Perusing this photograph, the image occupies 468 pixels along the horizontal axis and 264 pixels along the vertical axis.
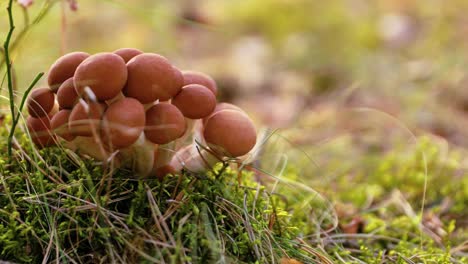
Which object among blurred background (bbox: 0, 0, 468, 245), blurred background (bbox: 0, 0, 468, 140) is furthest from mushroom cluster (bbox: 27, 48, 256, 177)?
blurred background (bbox: 0, 0, 468, 140)

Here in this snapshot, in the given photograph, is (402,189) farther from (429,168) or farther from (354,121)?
(354,121)

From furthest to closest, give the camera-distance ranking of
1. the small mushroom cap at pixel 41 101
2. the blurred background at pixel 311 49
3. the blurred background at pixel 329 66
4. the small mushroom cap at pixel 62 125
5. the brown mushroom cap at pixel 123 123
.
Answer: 1. the blurred background at pixel 311 49
2. the blurred background at pixel 329 66
3. the small mushroom cap at pixel 41 101
4. the small mushroom cap at pixel 62 125
5. the brown mushroom cap at pixel 123 123

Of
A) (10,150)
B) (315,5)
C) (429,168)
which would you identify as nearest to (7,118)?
(10,150)

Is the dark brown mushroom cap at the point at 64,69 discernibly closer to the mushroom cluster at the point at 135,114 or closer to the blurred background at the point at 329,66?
the mushroom cluster at the point at 135,114

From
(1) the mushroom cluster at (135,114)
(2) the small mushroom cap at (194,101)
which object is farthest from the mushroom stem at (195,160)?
(2) the small mushroom cap at (194,101)

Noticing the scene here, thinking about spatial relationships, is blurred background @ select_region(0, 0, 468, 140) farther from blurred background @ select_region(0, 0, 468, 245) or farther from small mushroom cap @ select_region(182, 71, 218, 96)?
small mushroom cap @ select_region(182, 71, 218, 96)

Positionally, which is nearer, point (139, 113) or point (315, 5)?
point (139, 113)

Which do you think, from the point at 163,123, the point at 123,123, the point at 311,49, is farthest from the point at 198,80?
the point at 311,49
